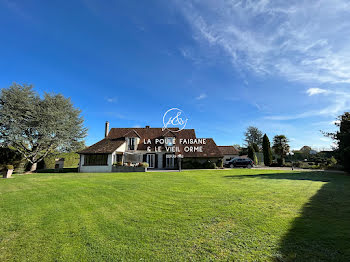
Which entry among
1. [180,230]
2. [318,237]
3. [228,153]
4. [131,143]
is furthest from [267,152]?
[180,230]

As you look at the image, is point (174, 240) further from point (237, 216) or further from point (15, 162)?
point (15, 162)

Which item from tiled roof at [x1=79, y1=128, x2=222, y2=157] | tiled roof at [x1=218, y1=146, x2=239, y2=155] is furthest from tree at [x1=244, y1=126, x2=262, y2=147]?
tiled roof at [x1=79, y1=128, x2=222, y2=157]

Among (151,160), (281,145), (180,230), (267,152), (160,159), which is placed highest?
(281,145)

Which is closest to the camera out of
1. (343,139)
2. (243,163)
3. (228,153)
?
(343,139)

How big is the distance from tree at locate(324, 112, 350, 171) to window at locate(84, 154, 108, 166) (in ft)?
86.2

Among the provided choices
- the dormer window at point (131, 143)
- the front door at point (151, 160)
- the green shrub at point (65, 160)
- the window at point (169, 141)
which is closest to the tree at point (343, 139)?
the window at point (169, 141)

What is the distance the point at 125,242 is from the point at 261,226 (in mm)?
3079

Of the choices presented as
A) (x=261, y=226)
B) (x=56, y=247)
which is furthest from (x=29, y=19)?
(x=261, y=226)

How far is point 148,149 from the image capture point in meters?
26.3

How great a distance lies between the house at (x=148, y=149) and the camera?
22.4m

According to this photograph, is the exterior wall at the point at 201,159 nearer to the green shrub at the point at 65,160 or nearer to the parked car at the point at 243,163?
the parked car at the point at 243,163

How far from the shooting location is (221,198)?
21.0ft

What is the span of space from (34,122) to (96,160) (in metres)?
8.81

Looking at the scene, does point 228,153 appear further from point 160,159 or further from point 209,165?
point 160,159
